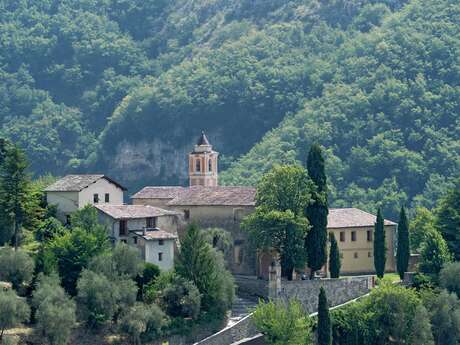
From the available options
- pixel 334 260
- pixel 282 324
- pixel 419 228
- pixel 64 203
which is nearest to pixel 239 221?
pixel 334 260

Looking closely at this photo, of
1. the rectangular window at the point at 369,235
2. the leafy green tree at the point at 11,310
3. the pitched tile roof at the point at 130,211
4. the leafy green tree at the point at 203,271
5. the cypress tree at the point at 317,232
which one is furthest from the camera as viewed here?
the rectangular window at the point at 369,235

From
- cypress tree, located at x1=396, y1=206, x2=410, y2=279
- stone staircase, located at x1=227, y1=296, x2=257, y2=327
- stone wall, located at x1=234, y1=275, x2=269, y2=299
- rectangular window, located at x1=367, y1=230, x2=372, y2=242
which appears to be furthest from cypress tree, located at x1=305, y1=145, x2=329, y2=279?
rectangular window, located at x1=367, y1=230, x2=372, y2=242

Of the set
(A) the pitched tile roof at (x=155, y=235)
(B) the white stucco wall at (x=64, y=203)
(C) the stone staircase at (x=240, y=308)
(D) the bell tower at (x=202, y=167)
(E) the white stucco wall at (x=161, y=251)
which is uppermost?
(D) the bell tower at (x=202, y=167)

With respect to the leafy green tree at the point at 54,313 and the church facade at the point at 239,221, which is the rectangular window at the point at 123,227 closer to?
the church facade at the point at 239,221

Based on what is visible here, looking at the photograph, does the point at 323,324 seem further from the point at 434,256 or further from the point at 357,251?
the point at 357,251

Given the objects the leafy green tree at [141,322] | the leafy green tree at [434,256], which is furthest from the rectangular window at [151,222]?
the leafy green tree at [434,256]

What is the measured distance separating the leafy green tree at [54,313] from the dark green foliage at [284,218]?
52.6 feet

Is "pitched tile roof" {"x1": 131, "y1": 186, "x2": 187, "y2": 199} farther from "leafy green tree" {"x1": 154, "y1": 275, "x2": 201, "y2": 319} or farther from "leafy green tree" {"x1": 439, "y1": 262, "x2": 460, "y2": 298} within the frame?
"leafy green tree" {"x1": 439, "y1": 262, "x2": 460, "y2": 298}

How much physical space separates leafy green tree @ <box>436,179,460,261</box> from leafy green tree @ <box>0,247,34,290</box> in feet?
96.7

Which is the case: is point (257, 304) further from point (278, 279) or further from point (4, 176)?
point (4, 176)

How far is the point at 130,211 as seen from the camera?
329ft

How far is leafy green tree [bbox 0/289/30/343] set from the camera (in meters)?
85.1

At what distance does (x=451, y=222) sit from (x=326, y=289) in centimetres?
1226

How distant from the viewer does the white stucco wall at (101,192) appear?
335 feet
